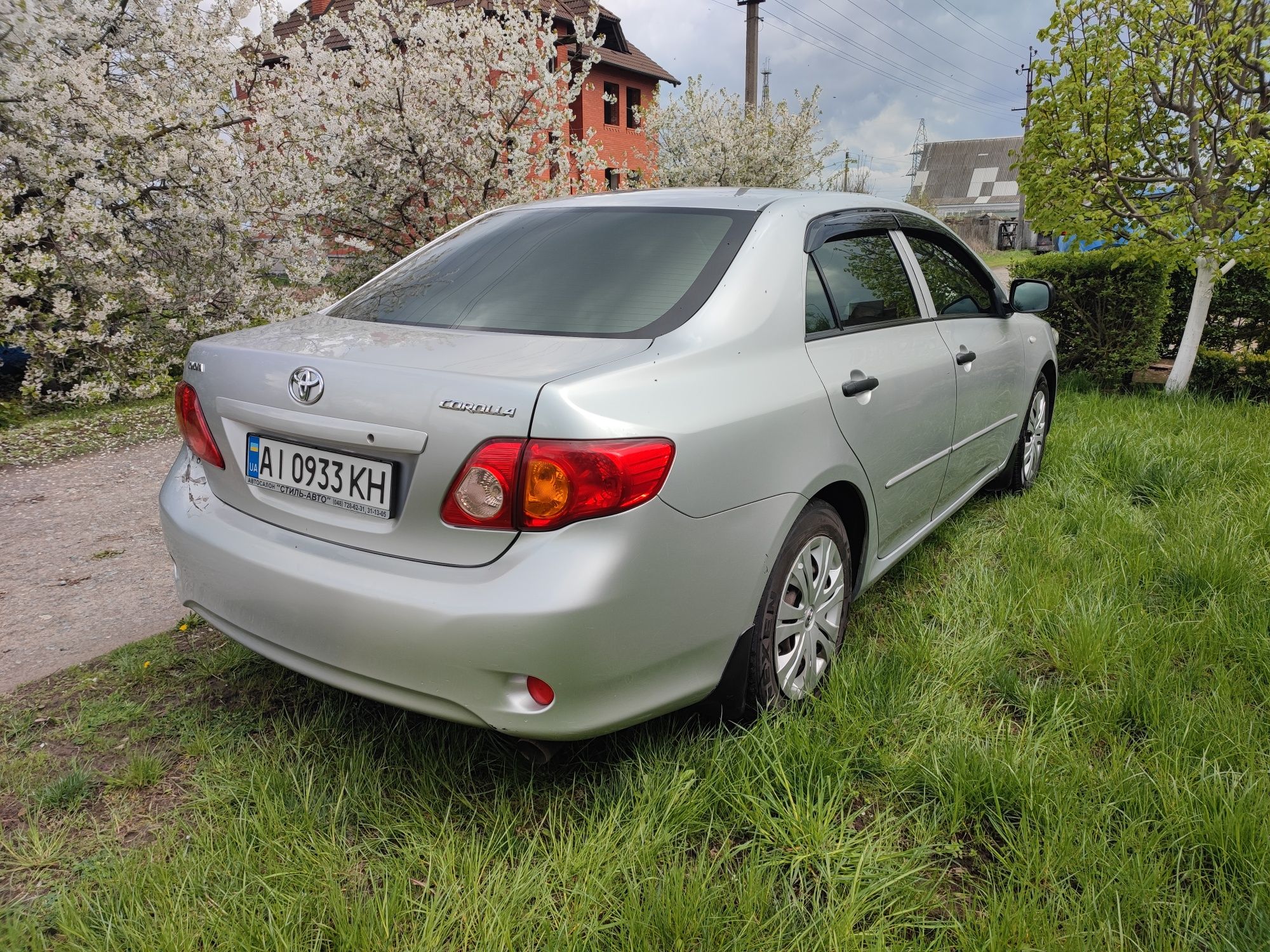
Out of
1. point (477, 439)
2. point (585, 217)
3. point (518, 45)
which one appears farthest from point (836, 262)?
point (518, 45)

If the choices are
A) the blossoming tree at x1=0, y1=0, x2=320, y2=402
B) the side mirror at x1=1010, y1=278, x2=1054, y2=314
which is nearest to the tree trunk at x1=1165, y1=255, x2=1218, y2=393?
the side mirror at x1=1010, y1=278, x2=1054, y2=314

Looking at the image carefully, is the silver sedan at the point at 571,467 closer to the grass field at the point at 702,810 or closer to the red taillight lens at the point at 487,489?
the red taillight lens at the point at 487,489

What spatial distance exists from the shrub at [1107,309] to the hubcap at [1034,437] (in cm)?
319

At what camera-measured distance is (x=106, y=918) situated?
1847mm

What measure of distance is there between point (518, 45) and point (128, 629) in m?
8.95

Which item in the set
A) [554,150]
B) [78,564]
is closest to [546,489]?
[78,564]

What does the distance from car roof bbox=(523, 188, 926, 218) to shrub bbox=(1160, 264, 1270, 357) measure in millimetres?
5680

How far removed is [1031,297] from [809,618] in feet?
8.71

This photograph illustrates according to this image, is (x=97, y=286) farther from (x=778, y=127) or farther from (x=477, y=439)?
(x=778, y=127)

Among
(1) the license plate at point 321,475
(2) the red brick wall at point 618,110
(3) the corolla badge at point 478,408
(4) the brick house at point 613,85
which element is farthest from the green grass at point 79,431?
(2) the red brick wall at point 618,110

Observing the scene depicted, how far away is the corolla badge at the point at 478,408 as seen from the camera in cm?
189

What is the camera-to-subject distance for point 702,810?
2.15m

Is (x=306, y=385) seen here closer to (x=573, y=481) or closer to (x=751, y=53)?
(x=573, y=481)

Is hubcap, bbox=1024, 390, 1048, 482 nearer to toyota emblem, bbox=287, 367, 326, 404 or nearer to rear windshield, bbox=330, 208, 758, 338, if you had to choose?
rear windshield, bbox=330, 208, 758, 338
